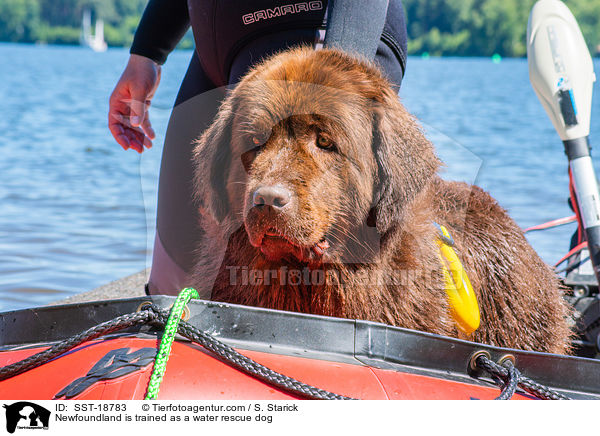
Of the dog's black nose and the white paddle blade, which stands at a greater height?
the white paddle blade

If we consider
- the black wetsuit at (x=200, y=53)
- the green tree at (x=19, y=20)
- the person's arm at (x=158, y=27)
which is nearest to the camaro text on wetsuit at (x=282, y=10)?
the black wetsuit at (x=200, y=53)

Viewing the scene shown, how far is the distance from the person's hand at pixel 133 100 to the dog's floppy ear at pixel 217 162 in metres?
0.67

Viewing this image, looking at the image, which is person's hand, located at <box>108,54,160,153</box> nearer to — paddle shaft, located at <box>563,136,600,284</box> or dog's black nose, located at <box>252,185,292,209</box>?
dog's black nose, located at <box>252,185,292,209</box>

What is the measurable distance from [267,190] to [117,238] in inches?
173

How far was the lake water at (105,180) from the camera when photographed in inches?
116

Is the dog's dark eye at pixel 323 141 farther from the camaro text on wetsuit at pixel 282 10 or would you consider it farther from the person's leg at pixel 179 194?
the person's leg at pixel 179 194

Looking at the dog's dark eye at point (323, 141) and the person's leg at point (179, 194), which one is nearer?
the dog's dark eye at point (323, 141)

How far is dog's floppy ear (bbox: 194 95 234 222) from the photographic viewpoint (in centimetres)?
222

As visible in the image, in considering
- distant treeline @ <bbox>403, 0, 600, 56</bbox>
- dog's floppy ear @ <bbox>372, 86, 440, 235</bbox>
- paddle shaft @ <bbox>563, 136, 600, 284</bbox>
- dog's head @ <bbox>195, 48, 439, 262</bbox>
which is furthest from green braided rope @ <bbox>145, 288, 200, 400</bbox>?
distant treeline @ <bbox>403, 0, 600, 56</bbox>

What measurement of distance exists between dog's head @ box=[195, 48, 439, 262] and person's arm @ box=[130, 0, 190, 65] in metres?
0.82
